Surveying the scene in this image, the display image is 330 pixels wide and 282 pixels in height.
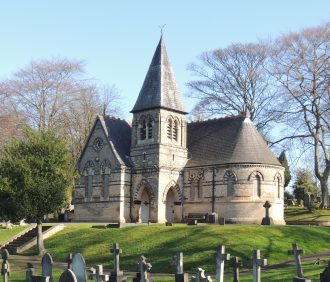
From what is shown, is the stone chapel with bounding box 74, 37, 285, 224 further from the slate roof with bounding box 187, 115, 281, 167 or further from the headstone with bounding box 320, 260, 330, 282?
the headstone with bounding box 320, 260, 330, 282

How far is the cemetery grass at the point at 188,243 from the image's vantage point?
27594 mm

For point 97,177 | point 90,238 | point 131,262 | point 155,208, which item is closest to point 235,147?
point 155,208

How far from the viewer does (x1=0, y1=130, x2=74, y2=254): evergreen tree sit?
33.9 metres

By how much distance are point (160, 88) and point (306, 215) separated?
1770 cm

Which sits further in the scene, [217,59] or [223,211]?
[217,59]

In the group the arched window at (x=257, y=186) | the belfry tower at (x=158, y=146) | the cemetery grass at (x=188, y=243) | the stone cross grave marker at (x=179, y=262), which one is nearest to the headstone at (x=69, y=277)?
the stone cross grave marker at (x=179, y=262)

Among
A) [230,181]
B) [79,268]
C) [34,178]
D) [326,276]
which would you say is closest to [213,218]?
[230,181]

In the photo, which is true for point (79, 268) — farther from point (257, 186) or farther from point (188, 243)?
point (257, 186)

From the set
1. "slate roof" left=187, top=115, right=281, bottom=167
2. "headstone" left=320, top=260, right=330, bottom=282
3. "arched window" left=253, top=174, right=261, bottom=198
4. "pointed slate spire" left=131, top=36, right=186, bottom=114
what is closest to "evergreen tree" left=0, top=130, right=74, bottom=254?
"pointed slate spire" left=131, top=36, right=186, bottom=114

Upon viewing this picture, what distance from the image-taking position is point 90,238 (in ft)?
118

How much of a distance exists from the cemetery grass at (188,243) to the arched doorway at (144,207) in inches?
397

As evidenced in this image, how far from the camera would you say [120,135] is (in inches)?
1991

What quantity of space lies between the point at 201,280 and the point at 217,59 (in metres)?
42.9

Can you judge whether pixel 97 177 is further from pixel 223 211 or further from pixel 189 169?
pixel 223 211
